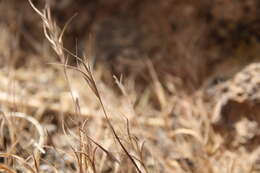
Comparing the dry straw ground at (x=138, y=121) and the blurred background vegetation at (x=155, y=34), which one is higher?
the blurred background vegetation at (x=155, y=34)

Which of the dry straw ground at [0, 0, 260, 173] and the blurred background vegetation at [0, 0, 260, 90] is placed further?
the blurred background vegetation at [0, 0, 260, 90]

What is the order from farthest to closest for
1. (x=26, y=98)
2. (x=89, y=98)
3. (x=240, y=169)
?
(x=89, y=98), (x=26, y=98), (x=240, y=169)

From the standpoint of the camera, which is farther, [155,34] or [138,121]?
[155,34]

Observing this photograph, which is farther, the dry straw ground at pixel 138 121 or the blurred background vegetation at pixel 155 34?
the blurred background vegetation at pixel 155 34

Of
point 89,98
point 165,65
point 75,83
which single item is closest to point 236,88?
point 165,65

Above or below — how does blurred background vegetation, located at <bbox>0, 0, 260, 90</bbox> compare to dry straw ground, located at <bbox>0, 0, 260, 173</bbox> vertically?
above

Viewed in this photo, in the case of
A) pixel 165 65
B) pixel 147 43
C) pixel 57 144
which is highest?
pixel 147 43

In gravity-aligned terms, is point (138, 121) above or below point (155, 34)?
below

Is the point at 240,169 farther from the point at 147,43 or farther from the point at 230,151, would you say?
the point at 147,43
